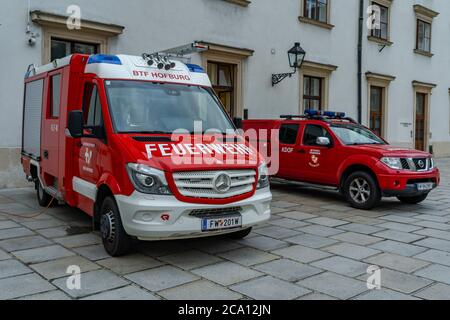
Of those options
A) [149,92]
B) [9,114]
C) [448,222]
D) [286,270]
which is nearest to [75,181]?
[149,92]

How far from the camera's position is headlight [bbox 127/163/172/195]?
4.85 metres

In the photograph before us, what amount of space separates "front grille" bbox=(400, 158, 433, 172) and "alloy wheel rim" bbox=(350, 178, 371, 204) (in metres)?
0.74

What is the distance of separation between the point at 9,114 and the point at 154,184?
6.19 metres

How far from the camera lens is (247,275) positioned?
4.79 metres

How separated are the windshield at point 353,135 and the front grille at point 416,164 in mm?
1095

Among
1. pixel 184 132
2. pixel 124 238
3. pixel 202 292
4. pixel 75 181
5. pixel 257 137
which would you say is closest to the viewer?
pixel 202 292

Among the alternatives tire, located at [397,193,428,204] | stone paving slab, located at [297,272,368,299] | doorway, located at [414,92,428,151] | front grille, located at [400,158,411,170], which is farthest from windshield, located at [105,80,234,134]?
doorway, located at [414,92,428,151]

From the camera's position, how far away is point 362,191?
8695mm

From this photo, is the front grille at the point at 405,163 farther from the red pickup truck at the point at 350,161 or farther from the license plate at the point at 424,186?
the license plate at the point at 424,186

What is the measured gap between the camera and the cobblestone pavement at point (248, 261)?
4.32 metres

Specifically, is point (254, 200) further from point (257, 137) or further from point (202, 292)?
point (257, 137)

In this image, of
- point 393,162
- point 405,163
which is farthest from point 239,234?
point 405,163

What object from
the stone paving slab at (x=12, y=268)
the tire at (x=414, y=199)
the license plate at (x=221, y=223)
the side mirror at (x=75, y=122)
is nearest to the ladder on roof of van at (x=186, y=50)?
the side mirror at (x=75, y=122)

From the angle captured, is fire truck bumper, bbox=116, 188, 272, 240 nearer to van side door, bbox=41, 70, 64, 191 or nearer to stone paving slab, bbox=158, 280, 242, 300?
stone paving slab, bbox=158, 280, 242, 300
